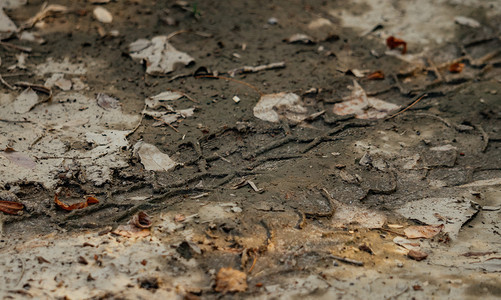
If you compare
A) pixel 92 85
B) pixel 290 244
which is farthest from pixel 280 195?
pixel 92 85

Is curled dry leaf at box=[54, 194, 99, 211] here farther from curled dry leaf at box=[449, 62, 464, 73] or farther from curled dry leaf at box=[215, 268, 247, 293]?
curled dry leaf at box=[449, 62, 464, 73]

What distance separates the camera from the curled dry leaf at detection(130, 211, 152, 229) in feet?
9.36

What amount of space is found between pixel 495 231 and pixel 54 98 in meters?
3.25

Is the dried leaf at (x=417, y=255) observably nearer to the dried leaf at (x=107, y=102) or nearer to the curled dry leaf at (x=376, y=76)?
the curled dry leaf at (x=376, y=76)

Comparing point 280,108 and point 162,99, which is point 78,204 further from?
point 280,108

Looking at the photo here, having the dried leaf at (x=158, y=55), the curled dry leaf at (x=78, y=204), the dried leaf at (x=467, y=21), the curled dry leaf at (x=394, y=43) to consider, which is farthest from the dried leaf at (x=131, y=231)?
the dried leaf at (x=467, y=21)

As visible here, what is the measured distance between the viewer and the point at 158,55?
458 centimetres

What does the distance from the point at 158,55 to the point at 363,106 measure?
1820 mm

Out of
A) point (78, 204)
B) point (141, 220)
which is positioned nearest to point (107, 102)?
point (78, 204)

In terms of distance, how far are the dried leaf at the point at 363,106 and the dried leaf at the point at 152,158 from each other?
4.72 ft

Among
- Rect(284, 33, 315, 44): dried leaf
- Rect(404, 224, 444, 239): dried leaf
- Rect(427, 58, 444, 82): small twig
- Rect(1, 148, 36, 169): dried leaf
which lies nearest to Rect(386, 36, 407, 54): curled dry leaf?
Rect(427, 58, 444, 82): small twig

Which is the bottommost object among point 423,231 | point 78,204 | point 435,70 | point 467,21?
point 78,204

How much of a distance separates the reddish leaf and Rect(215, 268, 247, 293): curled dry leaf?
130 cm

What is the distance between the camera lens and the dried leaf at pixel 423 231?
3006mm
